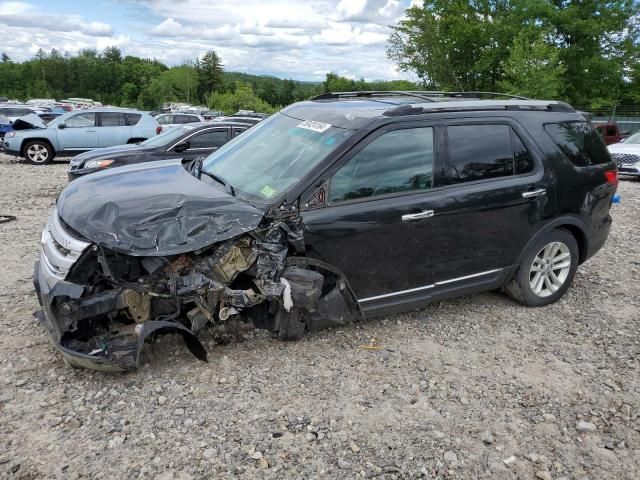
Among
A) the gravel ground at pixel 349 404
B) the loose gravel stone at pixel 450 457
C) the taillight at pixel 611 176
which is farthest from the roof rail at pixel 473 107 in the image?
the loose gravel stone at pixel 450 457

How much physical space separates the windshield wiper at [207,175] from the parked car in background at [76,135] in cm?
1134

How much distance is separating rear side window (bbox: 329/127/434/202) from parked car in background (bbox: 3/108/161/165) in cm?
1266

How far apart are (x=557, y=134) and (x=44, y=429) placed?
4580 mm

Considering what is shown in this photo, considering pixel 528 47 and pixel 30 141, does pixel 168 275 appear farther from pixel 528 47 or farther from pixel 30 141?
pixel 528 47

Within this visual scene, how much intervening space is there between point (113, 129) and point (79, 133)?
0.94m

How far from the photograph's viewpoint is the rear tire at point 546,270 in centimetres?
470

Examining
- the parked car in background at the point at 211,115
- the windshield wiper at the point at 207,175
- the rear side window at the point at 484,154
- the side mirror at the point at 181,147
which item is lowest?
the parked car in background at the point at 211,115

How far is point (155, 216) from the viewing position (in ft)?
11.2

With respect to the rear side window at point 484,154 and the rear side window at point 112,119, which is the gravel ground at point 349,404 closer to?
the rear side window at point 484,154

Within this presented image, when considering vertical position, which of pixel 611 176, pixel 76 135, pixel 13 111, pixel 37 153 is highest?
pixel 611 176

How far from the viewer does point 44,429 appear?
9.89 feet

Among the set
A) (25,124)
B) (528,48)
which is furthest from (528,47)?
(25,124)

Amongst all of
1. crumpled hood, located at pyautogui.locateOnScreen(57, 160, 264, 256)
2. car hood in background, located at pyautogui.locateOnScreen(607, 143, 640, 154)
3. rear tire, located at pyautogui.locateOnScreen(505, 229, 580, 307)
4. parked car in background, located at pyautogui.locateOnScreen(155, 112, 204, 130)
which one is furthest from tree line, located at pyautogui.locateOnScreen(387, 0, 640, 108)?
crumpled hood, located at pyautogui.locateOnScreen(57, 160, 264, 256)

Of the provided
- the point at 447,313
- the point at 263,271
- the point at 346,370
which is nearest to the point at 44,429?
the point at 263,271
